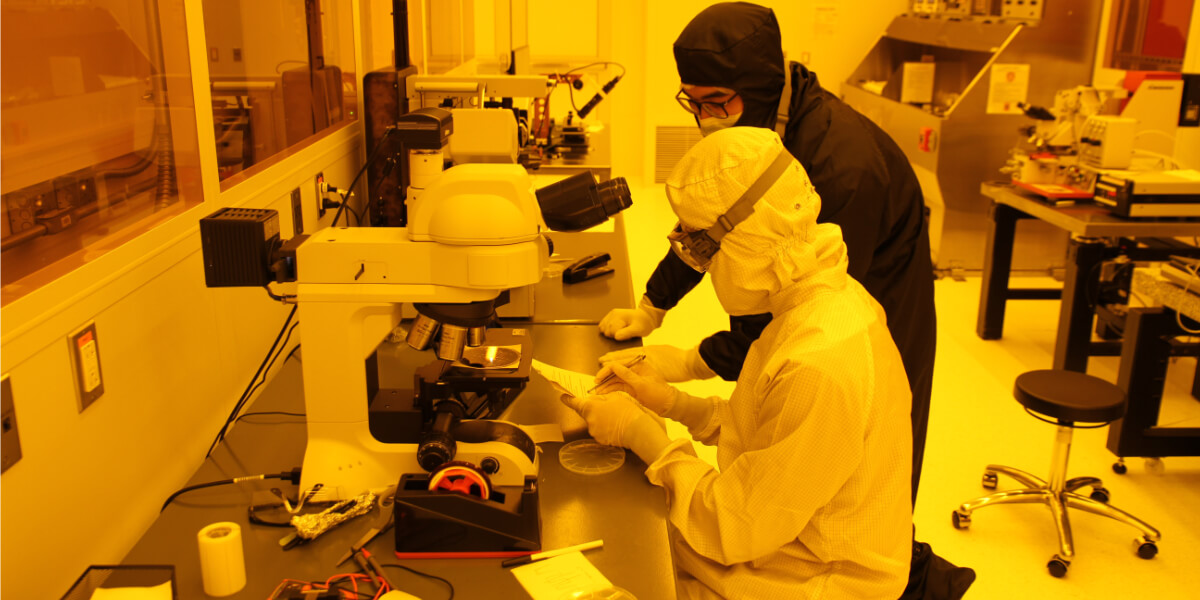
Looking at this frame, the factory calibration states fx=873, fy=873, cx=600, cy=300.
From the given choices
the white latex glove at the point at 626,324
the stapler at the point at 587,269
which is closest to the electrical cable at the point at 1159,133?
the stapler at the point at 587,269

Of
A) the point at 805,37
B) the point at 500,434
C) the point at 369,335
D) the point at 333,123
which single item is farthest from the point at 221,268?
the point at 805,37

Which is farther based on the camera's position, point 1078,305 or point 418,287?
point 1078,305

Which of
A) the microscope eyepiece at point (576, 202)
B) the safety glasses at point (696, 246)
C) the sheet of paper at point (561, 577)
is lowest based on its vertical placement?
the sheet of paper at point (561, 577)

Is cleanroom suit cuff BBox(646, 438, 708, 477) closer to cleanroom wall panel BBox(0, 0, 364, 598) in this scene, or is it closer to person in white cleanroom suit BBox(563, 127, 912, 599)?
person in white cleanroom suit BBox(563, 127, 912, 599)

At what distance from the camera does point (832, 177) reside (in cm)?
183

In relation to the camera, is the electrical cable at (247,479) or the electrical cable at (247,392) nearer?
the electrical cable at (247,479)

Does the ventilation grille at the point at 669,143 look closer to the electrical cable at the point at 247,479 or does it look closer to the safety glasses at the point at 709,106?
the safety glasses at the point at 709,106

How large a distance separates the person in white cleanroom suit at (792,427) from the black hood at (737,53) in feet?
1.60

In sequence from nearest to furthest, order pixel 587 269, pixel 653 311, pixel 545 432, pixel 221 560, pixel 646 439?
pixel 221 560 < pixel 646 439 < pixel 545 432 < pixel 653 311 < pixel 587 269

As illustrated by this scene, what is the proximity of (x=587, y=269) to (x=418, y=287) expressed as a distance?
139 cm

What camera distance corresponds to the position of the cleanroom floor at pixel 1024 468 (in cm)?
265

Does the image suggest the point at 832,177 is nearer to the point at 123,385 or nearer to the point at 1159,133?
the point at 123,385

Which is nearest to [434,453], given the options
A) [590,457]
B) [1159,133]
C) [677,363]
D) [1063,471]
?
[590,457]

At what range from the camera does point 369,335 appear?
1.36 metres
